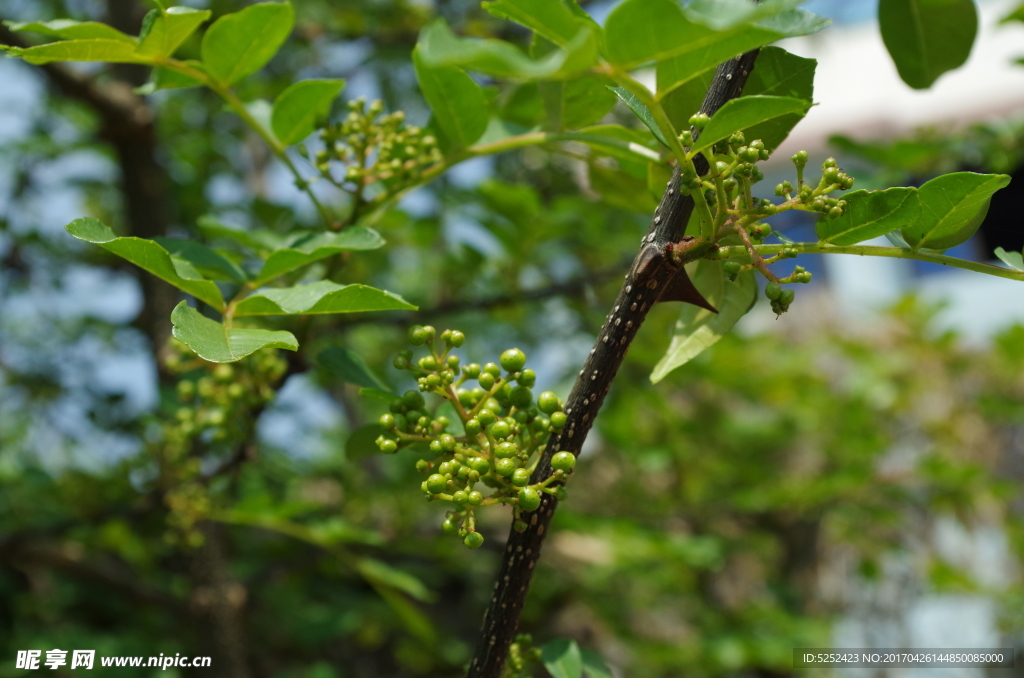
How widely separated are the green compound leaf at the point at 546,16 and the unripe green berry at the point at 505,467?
0.38 metres

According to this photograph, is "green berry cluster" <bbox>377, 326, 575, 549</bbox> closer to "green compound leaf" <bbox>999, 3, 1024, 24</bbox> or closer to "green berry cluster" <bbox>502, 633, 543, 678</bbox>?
"green berry cluster" <bbox>502, 633, 543, 678</bbox>

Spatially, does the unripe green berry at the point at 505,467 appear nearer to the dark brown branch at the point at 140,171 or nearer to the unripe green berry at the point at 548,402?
the unripe green berry at the point at 548,402

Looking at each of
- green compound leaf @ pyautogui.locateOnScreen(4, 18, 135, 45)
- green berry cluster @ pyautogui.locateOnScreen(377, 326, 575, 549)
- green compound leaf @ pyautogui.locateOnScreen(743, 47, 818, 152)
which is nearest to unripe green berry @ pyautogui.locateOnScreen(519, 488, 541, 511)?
green berry cluster @ pyautogui.locateOnScreen(377, 326, 575, 549)

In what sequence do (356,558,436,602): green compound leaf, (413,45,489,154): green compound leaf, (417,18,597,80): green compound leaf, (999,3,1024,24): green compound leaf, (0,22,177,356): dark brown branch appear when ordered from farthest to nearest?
(0,22,177,356): dark brown branch, (356,558,436,602): green compound leaf, (999,3,1024,24): green compound leaf, (413,45,489,154): green compound leaf, (417,18,597,80): green compound leaf

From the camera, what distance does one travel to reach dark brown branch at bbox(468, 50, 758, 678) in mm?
768

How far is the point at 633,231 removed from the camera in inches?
A: 102

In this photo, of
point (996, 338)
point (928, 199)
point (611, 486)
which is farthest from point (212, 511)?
point (996, 338)

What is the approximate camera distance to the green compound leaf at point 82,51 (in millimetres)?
803

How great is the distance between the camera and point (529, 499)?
0.70 metres

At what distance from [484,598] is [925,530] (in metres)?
3.22

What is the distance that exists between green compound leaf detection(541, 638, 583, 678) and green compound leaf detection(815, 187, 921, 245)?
54cm

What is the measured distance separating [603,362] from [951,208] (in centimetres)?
37

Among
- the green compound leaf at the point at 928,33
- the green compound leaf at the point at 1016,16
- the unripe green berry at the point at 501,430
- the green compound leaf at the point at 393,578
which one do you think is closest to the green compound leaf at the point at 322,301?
the unripe green berry at the point at 501,430

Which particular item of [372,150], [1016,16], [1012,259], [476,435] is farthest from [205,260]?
[1016,16]
